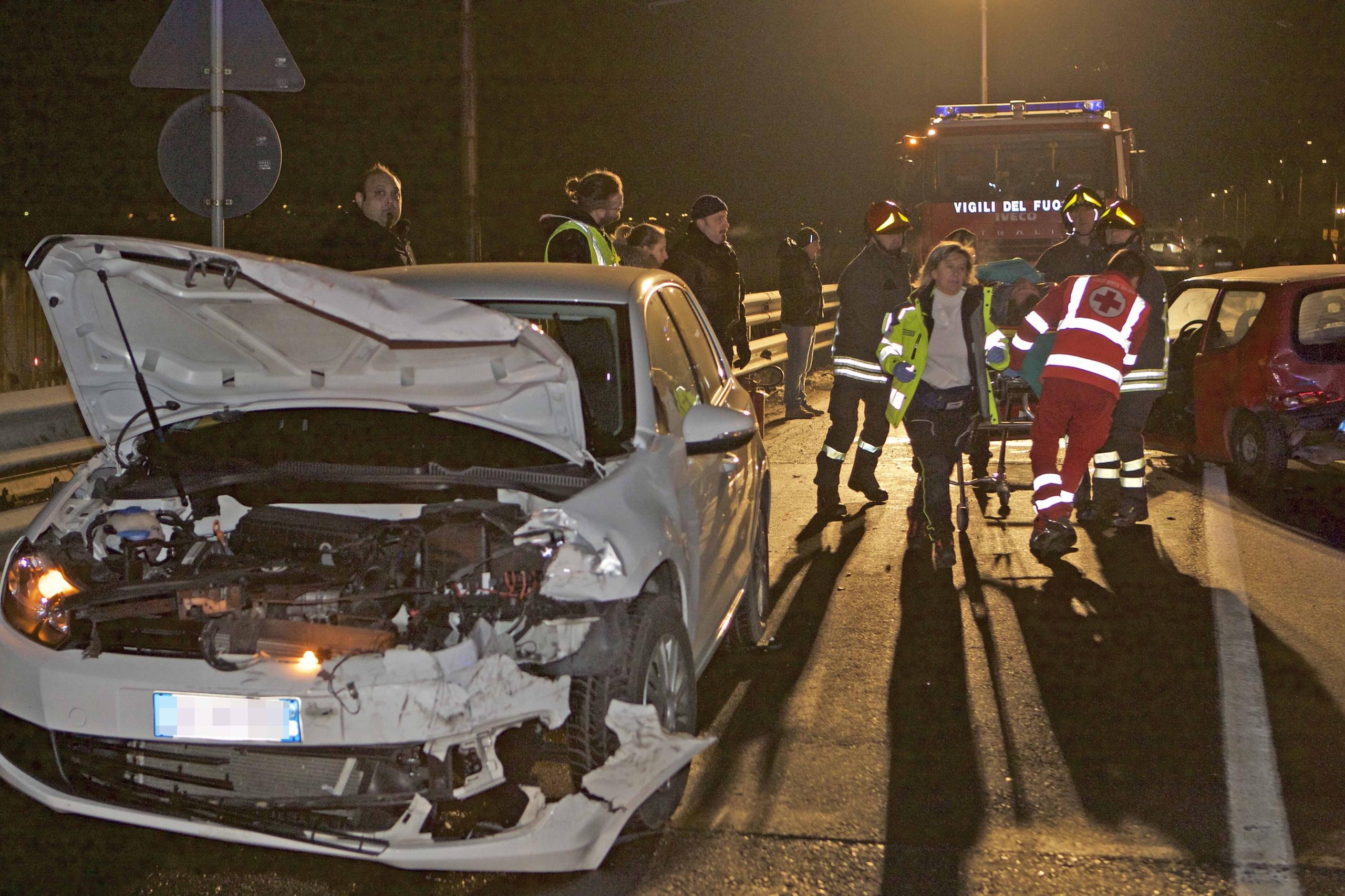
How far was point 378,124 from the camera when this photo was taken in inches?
1152

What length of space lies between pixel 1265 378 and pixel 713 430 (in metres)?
6.38

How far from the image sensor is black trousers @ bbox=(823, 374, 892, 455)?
31.4ft

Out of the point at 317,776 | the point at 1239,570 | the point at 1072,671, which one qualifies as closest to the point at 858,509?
the point at 1239,570

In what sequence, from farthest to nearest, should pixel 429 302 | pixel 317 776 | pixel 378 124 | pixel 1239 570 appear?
pixel 378 124, pixel 1239 570, pixel 429 302, pixel 317 776

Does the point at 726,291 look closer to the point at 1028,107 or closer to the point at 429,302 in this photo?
the point at 429,302

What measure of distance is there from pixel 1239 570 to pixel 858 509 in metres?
2.65

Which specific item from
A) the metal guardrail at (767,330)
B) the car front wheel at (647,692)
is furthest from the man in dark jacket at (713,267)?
the car front wheel at (647,692)

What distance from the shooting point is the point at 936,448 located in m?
8.20

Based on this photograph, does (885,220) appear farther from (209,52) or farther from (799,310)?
(799,310)

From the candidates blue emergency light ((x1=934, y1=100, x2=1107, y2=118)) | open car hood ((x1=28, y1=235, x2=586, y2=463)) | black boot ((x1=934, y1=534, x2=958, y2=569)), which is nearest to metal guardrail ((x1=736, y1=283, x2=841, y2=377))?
blue emergency light ((x1=934, y1=100, x2=1107, y2=118))

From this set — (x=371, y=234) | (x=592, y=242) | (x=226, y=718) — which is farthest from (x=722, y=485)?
(x=371, y=234)

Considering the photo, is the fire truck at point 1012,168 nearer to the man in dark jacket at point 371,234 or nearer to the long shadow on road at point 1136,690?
the long shadow on road at point 1136,690

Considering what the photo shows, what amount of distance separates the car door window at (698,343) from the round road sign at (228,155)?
2.28 m

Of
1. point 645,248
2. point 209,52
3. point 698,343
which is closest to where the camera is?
point 698,343
